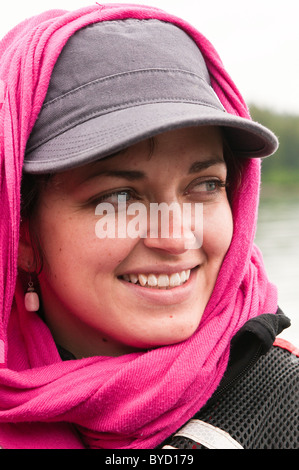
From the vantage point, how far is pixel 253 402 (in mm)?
1405

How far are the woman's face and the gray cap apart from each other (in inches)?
3.2

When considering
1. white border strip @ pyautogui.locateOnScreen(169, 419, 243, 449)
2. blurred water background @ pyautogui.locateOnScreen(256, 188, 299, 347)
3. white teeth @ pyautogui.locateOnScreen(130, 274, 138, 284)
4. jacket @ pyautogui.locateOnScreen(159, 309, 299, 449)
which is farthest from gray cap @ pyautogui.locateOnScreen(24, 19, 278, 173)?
blurred water background @ pyautogui.locateOnScreen(256, 188, 299, 347)

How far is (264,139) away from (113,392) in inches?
28.3

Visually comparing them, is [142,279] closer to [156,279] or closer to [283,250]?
[156,279]

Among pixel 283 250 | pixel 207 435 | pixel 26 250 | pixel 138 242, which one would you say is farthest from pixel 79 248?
pixel 283 250

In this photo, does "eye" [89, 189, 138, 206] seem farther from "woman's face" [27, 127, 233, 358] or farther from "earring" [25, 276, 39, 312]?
"earring" [25, 276, 39, 312]

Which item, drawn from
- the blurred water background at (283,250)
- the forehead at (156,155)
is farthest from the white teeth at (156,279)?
the blurred water background at (283,250)

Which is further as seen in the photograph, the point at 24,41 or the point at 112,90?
the point at 24,41

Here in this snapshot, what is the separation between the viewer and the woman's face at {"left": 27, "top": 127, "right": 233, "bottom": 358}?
1341 millimetres

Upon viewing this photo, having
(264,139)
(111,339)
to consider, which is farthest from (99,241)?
(264,139)

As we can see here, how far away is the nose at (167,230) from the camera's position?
1330 millimetres

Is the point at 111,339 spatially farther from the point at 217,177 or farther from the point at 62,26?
the point at 62,26

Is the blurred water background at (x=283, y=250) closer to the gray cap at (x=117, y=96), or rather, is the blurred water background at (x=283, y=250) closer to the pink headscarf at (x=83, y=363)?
the pink headscarf at (x=83, y=363)
